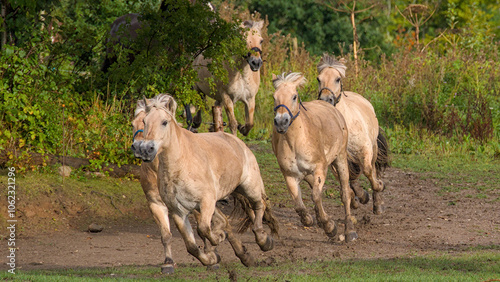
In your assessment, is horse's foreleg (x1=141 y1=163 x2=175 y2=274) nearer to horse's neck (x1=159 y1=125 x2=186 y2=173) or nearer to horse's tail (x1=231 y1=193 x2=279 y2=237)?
horse's neck (x1=159 y1=125 x2=186 y2=173)

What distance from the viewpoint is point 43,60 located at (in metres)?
10.7

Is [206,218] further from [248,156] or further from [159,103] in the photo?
[248,156]

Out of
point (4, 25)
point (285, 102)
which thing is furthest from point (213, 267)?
point (4, 25)

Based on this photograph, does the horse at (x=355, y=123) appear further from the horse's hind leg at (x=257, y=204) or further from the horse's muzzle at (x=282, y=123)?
the horse's hind leg at (x=257, y=204)

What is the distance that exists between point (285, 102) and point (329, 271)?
2165mm

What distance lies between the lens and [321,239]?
9016mm

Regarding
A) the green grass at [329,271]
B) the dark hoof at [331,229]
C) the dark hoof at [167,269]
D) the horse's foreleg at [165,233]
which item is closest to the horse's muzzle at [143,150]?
the green grass at [329,271]

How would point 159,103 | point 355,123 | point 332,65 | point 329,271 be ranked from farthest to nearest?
point 355,123 < point 332,65 < point 329,271 < point 159,103

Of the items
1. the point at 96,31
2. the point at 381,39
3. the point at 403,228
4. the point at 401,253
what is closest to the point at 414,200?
the point at 403,228

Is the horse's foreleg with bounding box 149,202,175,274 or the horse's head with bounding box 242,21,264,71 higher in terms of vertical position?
the horse's head with bounding box 242,21,264,71

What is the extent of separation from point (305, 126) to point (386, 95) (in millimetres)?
8982

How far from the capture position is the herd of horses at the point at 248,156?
20.4ft

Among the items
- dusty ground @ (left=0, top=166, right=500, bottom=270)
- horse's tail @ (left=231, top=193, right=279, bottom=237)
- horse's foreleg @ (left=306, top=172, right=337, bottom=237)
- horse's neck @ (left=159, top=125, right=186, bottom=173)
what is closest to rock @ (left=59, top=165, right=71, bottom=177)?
dusty ground @ (left=0, top=166, right=500, bottom=270)

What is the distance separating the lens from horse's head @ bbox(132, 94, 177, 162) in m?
5.73
